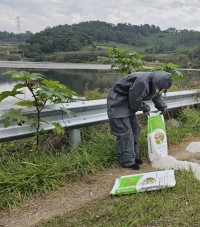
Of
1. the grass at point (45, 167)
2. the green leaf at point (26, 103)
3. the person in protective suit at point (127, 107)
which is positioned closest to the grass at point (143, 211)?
the grass at point (45, 167)

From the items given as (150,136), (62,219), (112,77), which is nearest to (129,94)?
(150,136)

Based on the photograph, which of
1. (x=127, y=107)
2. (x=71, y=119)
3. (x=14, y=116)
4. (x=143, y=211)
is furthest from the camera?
(x=71, y=119)

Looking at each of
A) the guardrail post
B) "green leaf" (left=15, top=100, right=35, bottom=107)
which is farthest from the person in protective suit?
"green leaf" (left=15, top=100, right=35, bottom=107)

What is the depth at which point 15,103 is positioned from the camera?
355cm

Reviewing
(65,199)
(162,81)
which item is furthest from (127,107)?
(65,199)

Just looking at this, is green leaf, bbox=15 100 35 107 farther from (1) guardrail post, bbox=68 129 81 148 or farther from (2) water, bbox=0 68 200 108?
(2) water, bbox=0 68 200 108

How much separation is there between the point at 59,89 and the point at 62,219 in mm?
1612

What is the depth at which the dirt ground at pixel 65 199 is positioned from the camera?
8.77 ft

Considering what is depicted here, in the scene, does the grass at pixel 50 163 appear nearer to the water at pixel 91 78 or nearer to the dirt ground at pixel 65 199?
the dirt ground at pixel 65 199

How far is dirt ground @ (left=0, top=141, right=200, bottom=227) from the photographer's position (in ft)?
8.77

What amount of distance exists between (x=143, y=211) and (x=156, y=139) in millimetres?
1519

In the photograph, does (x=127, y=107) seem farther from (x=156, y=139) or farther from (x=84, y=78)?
(x=84, y=78)

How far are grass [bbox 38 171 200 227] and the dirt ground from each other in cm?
15

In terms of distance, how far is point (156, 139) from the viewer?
12.9 feet
